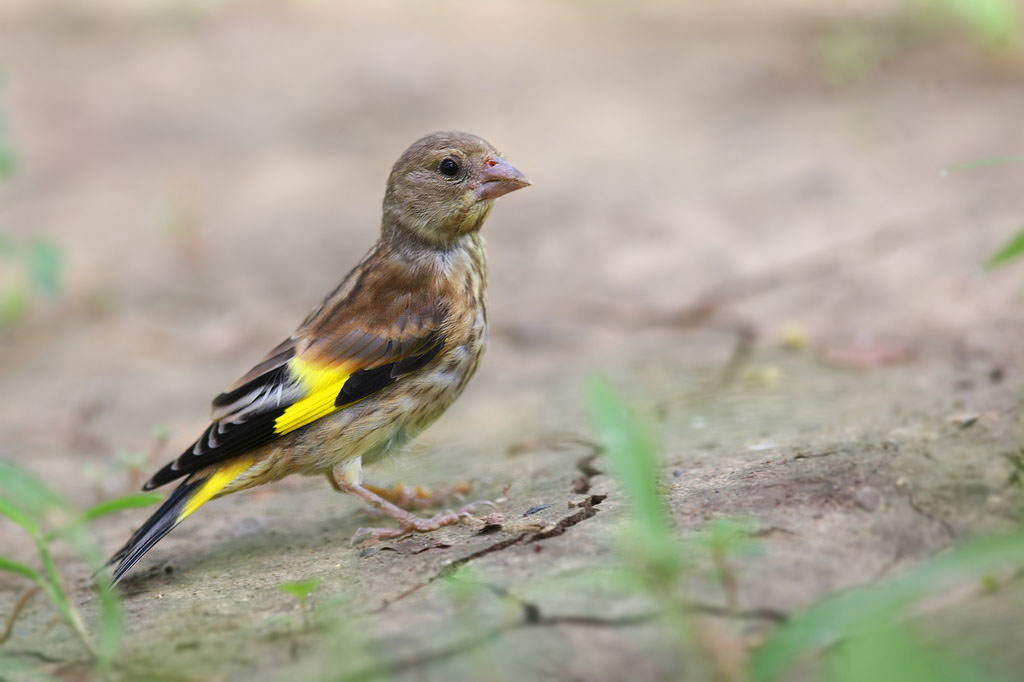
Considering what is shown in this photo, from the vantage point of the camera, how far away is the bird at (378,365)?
11.6 feet

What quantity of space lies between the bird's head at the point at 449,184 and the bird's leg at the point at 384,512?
90 centimetres

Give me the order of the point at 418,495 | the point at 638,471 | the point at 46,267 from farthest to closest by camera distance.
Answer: the point at 46,267
the point at 418,495
the point at 638,471

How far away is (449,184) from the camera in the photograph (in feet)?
13.5

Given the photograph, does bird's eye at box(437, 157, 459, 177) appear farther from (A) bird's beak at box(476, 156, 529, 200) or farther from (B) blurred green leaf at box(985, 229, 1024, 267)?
(B) blurred green leaf at box(985, 229, 1024, 267)

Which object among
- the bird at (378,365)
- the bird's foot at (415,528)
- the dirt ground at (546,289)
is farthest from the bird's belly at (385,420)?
the bird's foot at (415,528)

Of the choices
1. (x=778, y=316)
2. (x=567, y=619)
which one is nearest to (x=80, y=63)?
(x=778, y=316)

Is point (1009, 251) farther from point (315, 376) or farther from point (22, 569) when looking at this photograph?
point (22, 569)

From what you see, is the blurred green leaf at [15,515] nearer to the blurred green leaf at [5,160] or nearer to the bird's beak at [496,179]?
the bird's beak at [496,179]

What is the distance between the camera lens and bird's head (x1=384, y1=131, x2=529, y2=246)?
4.09m

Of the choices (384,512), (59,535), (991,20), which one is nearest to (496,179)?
(384,512)

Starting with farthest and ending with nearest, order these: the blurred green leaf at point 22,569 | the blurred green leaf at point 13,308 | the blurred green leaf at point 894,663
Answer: the blurred green leaf at point 13,308 < the blurred green leaf at point 22,569 < the blurred green leaf at point 894,663

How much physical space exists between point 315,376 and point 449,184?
2.89 feet

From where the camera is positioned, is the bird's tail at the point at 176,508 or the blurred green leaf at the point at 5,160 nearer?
the bird's tail at the point at 176,508

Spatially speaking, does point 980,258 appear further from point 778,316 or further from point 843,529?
point 843,529
